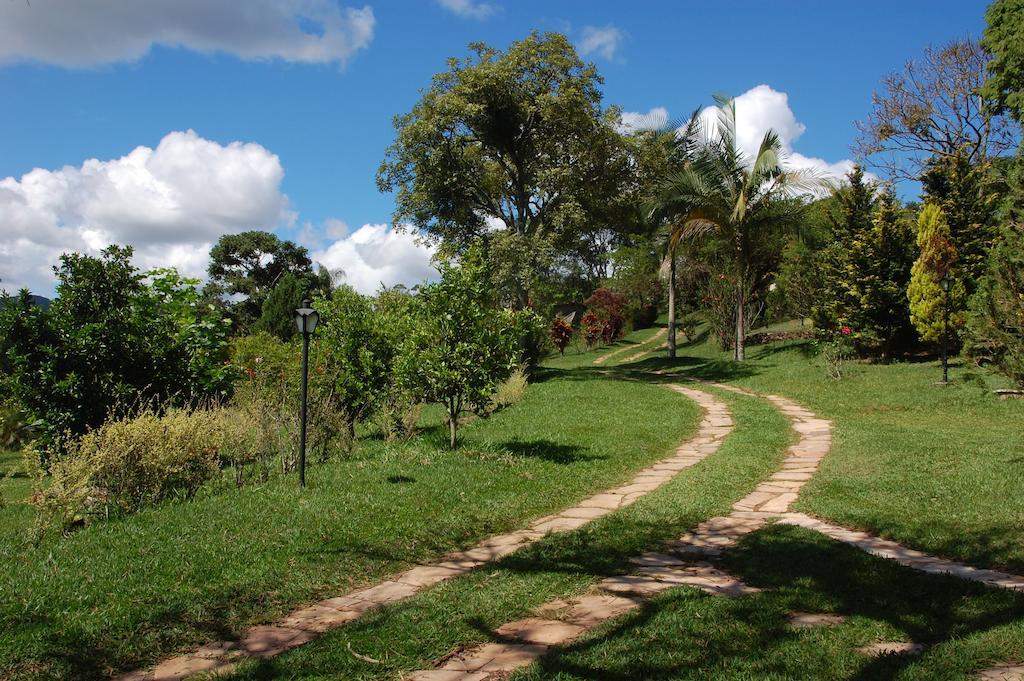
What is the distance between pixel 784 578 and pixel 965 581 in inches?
40.4

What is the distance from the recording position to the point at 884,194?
18.1 meters

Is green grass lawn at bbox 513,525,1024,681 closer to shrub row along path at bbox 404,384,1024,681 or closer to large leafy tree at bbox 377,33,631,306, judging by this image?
shrub row along path at bbox 404,384,1024,681

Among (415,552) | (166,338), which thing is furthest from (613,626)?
(166,338)

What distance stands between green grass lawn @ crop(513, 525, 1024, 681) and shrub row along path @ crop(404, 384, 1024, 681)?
0.12 m

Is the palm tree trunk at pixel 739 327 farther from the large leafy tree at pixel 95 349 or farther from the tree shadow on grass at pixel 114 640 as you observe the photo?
the tree shadow on grass at pixel 114 640

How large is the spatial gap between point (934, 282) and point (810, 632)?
1473 cm

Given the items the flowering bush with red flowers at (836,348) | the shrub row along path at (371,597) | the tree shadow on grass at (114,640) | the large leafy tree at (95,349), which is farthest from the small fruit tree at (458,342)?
the flowering bush with red flowers at (836,348)

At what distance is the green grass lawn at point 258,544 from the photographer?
3.86 metres

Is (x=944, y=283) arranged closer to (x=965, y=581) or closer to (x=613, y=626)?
(x=965, y=581)

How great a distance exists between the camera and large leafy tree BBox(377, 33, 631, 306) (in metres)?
19.3

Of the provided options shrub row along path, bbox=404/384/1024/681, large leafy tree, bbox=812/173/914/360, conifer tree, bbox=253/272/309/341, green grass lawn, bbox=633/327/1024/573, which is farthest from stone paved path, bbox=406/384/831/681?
conifer tree, bbox=253/272/309/341

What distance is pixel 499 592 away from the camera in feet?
14.3

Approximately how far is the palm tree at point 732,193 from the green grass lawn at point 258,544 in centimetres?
1165

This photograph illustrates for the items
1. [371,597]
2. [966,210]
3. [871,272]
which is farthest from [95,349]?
[966,210]
